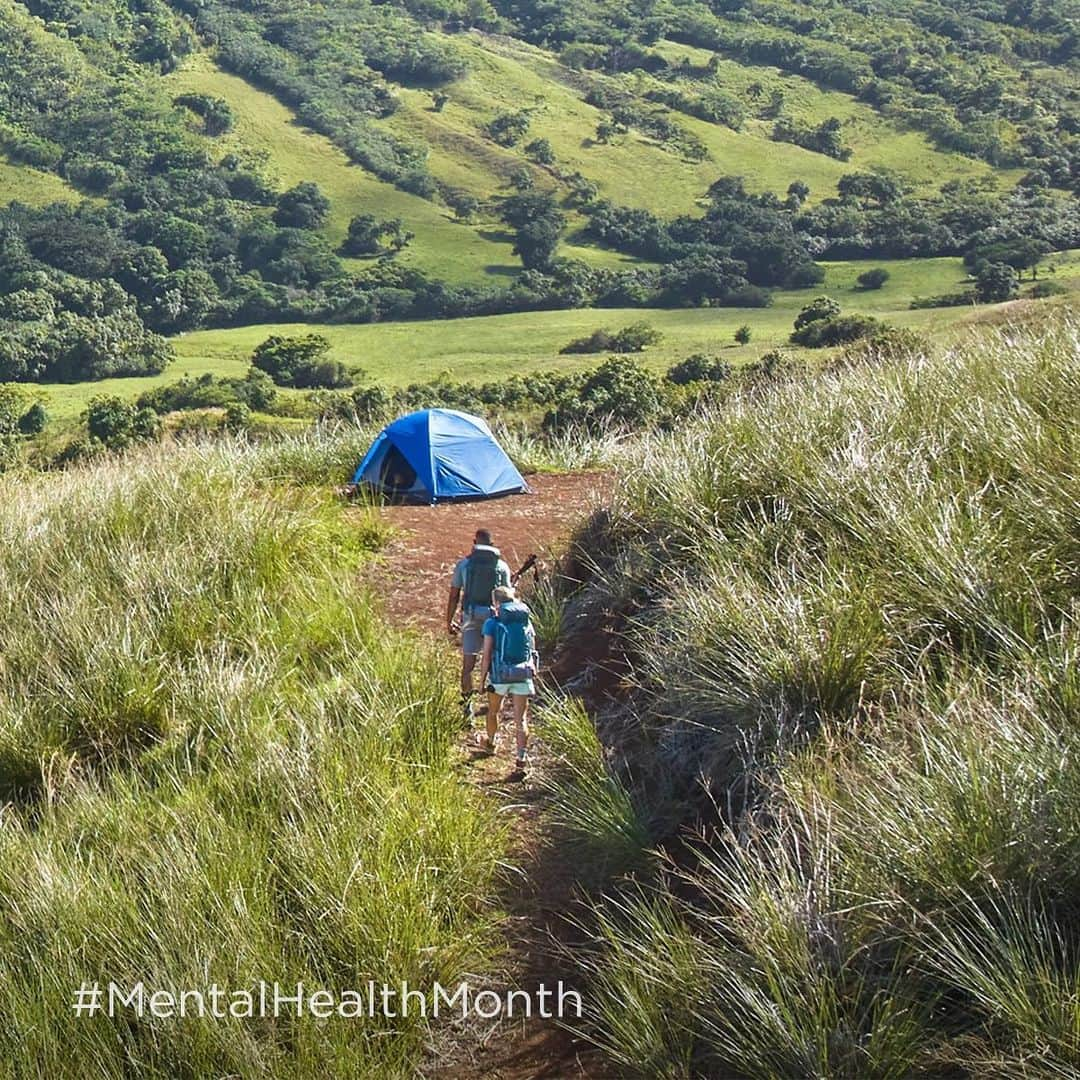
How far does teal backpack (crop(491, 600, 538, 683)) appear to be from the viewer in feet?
18.8

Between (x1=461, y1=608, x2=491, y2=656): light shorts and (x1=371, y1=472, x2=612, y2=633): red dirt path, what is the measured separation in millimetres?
1405

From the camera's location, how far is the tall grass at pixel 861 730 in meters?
3.11

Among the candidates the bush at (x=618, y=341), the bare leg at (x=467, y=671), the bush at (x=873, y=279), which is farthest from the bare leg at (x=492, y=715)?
the bush at (x=873, y=279)

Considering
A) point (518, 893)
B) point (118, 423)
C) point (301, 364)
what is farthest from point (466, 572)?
point (301, 364)

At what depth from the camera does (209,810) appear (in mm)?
4613

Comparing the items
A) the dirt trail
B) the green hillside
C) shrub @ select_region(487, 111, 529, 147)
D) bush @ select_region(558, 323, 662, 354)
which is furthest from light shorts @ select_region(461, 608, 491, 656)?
shrub @ select_region(487, 111, 529, 147)

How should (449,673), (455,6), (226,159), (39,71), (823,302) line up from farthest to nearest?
1. (455,6)
2. (39,71)
3. (226,159)
4. (823,302)
5. (449,673)

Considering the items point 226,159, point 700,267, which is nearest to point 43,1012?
point 700,267

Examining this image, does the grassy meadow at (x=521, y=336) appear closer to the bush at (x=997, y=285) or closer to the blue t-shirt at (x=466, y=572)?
the bush at (x=997, y=285)

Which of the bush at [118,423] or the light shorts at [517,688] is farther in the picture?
the bush at [118,423]

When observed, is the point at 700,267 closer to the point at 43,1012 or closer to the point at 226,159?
the point at 226,159

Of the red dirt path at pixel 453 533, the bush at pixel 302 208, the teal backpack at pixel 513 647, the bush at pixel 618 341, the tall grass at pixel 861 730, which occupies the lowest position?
the bush at pixel 302 208

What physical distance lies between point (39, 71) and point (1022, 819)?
15269cm

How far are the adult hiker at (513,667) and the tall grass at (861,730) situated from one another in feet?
1.41
